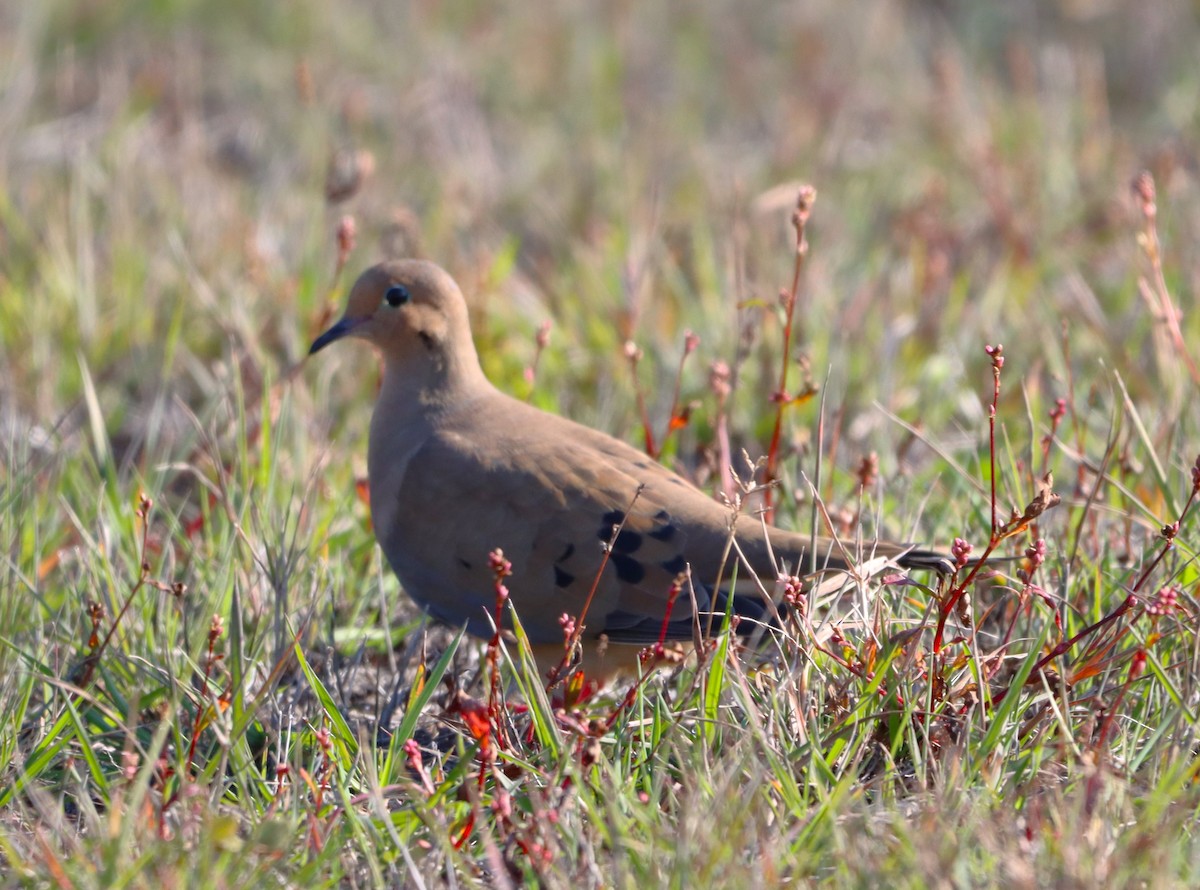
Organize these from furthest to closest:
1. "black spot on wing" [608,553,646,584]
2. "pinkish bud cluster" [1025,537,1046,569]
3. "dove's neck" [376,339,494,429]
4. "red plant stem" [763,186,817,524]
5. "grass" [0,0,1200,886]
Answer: "dove's neck" [376,339,494,429] < "black spot on wing" [608,553,646,584] < "red plant stem" [763,186,817,524] < "pinkish bud cluster" [1025,537,1046,569] < "grass" [0,0,1200,886]

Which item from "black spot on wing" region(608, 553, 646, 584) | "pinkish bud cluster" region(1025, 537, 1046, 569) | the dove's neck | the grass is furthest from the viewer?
the dove's neck

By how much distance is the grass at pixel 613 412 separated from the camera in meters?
2.27

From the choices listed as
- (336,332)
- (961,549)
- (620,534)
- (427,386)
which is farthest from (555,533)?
(961,549)

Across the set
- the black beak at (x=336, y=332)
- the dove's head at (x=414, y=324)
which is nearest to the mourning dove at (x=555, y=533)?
the dove's head at (x=414, y=324)

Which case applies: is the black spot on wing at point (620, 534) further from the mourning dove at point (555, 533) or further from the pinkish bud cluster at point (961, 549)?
the pinkish bud cluster at point (961, 549)

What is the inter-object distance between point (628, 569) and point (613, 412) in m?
1.22

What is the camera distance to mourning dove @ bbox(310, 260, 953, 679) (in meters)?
2.95

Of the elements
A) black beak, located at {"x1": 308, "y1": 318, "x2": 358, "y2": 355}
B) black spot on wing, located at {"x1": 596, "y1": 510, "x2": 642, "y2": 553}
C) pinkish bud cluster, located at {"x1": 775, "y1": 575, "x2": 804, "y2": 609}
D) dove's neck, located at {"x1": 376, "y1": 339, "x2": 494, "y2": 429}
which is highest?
black beak, located at {"x1": 308, "y1": 318, "x2": 358, "y2": 355}

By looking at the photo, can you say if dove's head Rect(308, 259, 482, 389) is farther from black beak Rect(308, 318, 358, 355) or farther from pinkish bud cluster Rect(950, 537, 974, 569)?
pinkish bud cluster Rect(950, 537, 974, 569)

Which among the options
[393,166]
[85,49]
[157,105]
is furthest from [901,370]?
[85,49]

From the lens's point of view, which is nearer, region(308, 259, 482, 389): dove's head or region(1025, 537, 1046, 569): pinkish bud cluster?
region(1025, 537, 1046, 569): pinkish bud cluster

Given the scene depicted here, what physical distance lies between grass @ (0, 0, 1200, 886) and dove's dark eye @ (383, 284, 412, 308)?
0.18 metres

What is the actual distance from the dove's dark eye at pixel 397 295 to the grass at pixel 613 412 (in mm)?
182

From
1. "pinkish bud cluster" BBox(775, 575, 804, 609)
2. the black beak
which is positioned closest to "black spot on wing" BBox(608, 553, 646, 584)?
"pinkish bud cluster" BBox(775, 575, 804, 609)
